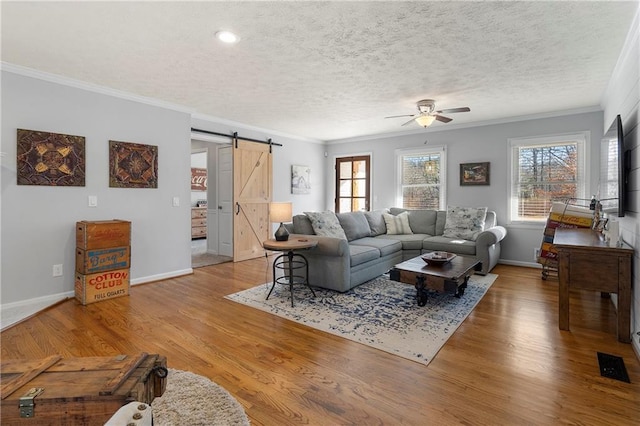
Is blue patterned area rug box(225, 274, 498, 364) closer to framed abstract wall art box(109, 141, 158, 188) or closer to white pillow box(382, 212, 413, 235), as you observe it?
white pillow box(382, 212, 413, 235)

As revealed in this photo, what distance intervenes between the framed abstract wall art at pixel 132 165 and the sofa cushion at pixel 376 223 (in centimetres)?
339

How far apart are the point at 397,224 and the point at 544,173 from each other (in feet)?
8.10

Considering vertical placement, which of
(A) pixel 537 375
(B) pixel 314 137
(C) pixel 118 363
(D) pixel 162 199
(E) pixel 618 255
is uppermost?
(B) pixel 314 137

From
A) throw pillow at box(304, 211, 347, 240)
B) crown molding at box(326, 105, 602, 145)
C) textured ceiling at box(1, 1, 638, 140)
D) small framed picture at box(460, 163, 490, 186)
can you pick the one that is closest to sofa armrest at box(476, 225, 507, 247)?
small framed picture at box(460, 163, 490, 186)

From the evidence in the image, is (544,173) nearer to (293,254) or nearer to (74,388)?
(293,254)

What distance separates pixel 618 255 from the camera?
2605mm

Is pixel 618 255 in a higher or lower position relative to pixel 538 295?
higher

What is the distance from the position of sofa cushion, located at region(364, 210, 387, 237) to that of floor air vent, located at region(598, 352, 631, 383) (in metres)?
3.43

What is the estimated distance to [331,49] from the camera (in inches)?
113

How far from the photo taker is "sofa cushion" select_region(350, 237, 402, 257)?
458 cm

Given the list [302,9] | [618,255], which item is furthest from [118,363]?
[618,255]

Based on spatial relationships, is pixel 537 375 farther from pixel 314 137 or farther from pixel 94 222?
pixel 314 137

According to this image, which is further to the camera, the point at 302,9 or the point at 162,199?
the point at 162,199

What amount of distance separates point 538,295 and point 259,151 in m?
4.96
